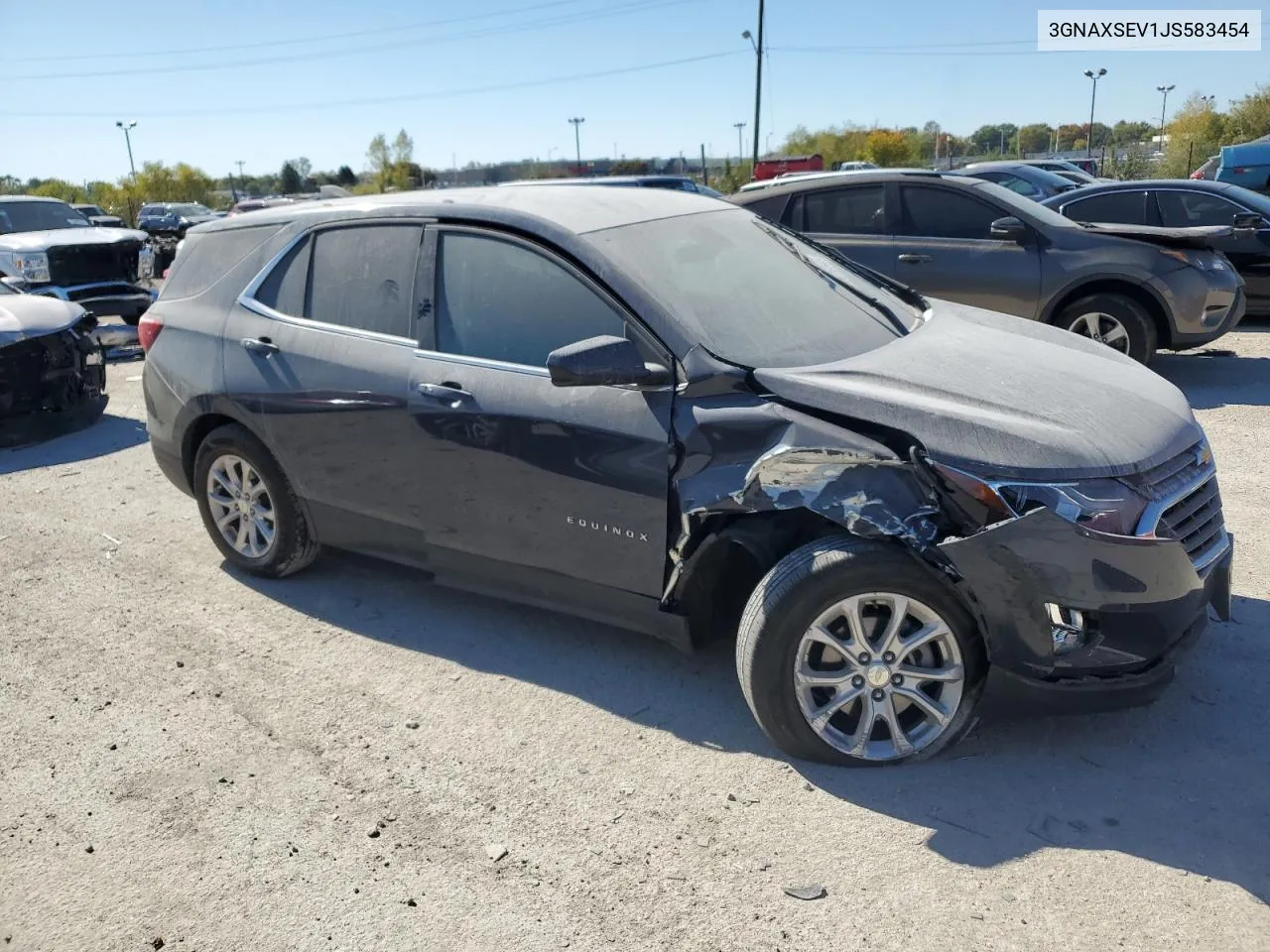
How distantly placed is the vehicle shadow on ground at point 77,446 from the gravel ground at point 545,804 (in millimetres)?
3582

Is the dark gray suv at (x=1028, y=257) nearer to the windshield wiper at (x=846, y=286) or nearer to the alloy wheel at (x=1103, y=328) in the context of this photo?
the alloy wheel at (x=1103, y=328)

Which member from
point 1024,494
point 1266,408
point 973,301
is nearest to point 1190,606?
point 1024,494

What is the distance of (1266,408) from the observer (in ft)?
23.9

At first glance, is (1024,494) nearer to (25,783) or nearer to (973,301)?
(25,783)

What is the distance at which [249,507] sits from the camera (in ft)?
16.3

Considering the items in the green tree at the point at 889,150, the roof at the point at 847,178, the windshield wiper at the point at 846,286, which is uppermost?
the green tree at the point at 889,150

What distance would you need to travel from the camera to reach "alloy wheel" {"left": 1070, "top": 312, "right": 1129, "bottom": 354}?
7.95 meters

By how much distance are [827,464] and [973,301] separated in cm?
578

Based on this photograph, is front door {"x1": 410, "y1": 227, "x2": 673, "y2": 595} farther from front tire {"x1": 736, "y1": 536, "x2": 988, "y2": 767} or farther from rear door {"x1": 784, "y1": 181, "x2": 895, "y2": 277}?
rear door {"x1": 784, "y1": 181, "x2": 895, "y2": 277}

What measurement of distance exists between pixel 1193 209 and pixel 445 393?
29.2 feet

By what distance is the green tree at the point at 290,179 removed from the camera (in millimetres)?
73562

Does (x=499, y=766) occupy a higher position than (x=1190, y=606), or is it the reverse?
(x=1190, y=606)

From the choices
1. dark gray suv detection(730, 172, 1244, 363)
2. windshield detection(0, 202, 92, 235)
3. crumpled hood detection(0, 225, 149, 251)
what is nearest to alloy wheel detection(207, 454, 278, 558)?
dark gray suv detection(730, 172, 1244, 363)

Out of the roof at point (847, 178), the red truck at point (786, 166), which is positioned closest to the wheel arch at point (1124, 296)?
the roof at point (847, 178)
